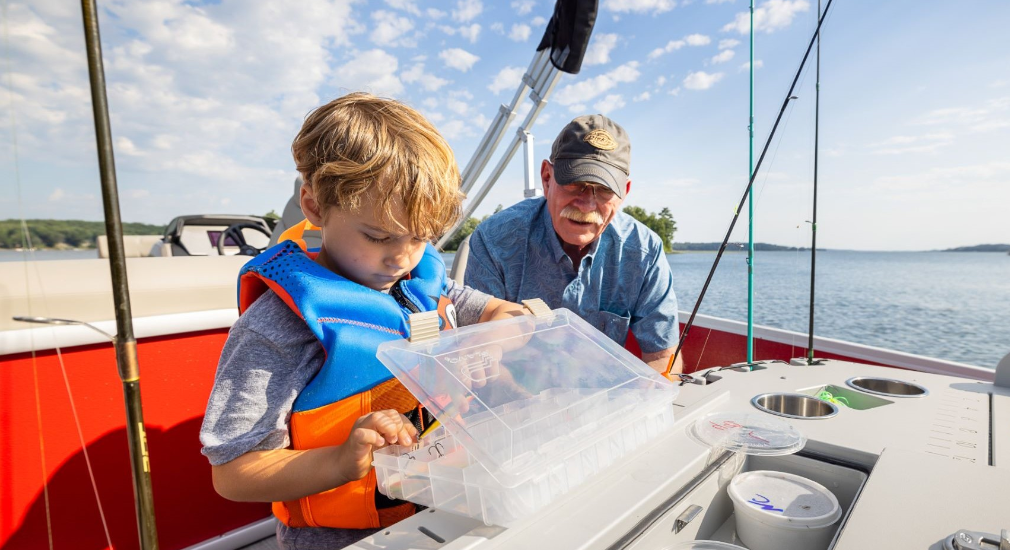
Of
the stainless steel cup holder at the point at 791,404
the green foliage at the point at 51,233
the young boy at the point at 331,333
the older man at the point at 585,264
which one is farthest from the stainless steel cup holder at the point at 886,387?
the green foliage at the point at 51,233

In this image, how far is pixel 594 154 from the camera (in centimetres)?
183

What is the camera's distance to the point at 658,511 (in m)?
0.77

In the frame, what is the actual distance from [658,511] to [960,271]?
212 feet

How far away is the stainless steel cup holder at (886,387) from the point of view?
4.50 ft

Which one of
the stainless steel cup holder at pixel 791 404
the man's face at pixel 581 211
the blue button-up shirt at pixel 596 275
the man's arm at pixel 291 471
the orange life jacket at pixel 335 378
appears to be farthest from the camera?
the blue button-up shirt at pixel 596 275

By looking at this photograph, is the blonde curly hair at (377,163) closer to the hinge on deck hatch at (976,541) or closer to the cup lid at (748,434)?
the cup lid at (748,434)

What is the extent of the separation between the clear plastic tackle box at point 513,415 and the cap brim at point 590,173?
3.05 feet

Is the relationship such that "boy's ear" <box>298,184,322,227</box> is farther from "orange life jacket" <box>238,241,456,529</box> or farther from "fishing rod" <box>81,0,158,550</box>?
"fishing rod" <box>81,0,158,550</box>

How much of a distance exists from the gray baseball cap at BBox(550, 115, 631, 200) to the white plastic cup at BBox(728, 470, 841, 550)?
1.13 metres

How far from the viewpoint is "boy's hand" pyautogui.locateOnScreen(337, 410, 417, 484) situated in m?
0.74

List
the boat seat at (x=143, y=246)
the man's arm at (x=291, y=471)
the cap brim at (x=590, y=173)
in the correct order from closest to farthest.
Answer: the man's arm at (x=291, y=471) → the cap brim at (x=590, y=173) → the boat seat at (x=143, y=246)

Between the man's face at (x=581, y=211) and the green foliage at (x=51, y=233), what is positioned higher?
the man's face at (x=581, y=211)

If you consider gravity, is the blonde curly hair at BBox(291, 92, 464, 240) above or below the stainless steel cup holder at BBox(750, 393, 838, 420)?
above

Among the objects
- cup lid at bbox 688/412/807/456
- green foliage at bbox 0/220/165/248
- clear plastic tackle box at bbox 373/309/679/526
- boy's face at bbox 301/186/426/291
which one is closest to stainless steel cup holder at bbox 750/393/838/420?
cup lid at bbox 688/412/807/456
